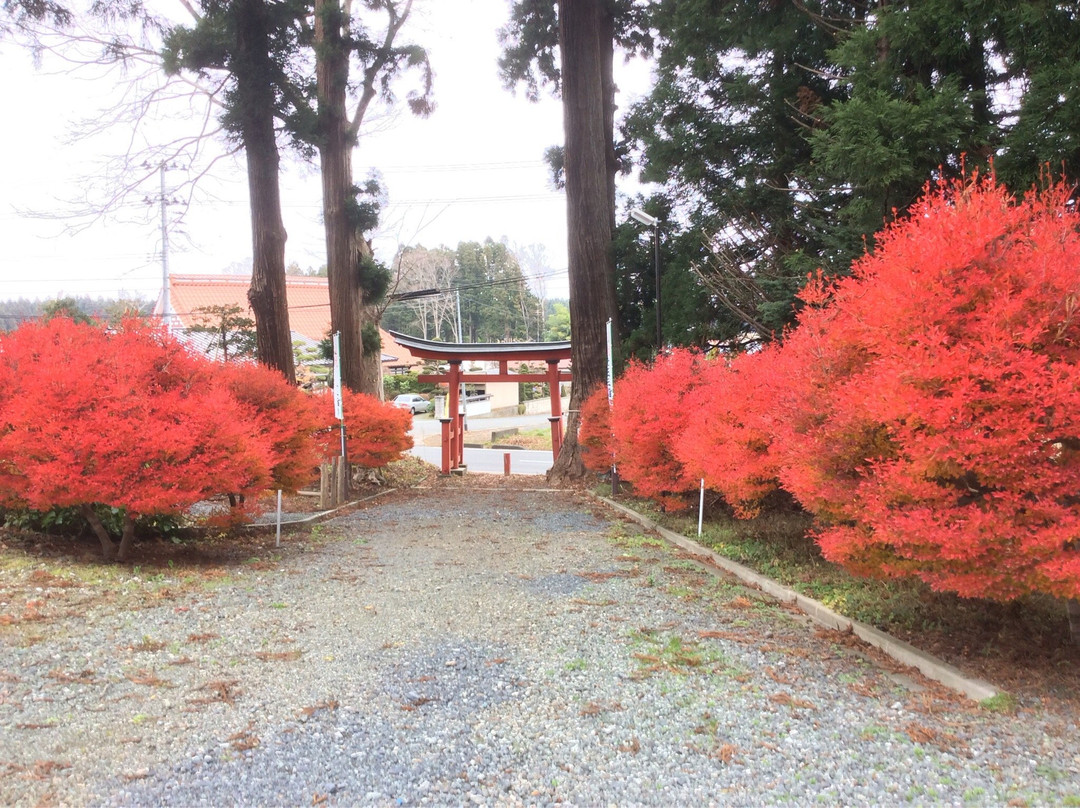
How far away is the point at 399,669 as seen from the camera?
13.2 feet

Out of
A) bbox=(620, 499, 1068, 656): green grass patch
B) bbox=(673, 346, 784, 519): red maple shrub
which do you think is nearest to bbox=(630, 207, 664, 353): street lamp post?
bbox=(673, 346, 784, 519): red maple shrub

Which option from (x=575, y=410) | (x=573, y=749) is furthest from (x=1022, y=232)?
(x=575, y=410)

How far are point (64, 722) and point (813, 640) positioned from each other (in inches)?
158

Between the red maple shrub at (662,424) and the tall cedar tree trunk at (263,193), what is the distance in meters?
5.46

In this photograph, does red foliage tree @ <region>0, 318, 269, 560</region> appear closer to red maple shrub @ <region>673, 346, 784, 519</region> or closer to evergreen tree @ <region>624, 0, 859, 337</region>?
red maple shrub @ <region>673, 346, 784, 519</region>

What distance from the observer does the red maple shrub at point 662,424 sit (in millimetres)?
8953

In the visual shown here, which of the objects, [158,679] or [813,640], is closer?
[158,679]

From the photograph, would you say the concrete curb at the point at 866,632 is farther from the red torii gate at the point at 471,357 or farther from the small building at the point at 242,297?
the small building at the point at 242,297

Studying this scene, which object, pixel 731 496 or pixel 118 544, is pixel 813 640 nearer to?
pixel 731 496

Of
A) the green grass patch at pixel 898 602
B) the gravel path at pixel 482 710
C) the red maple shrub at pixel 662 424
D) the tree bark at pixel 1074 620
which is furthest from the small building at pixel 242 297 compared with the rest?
the tree bark at pixel 1074 620

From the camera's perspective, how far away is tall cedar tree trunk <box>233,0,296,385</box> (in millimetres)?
10977

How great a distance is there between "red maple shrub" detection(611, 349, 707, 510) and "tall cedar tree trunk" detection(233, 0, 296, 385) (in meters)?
5.46

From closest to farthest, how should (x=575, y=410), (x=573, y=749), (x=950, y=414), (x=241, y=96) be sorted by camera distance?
1. (x=573, y=749)
2. (x=950, y=414)
3. (x=241, y=96)
4. (x=575, y=410)

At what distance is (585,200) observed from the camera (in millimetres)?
15188
